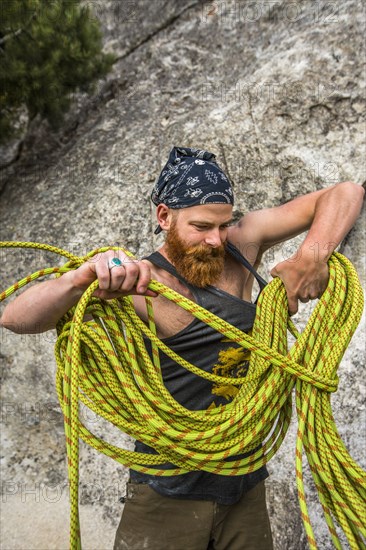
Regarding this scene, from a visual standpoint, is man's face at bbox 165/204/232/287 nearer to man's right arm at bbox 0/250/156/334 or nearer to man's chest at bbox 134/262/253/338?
man's chest at bbox 134/262/253/338

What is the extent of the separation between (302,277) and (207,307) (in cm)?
37

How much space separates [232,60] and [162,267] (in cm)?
268

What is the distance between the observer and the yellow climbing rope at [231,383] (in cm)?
200

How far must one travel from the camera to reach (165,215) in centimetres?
237

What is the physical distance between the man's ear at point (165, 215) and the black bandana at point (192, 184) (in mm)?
20

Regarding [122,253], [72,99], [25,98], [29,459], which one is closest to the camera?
[122,253]

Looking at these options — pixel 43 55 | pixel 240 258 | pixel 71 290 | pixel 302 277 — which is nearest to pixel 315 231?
pixel 302 277

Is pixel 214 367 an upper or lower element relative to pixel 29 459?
upper

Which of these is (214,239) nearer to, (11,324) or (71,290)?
(71,290)

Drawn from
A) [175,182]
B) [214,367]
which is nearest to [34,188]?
[175,182]

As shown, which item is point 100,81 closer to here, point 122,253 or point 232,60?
point 232,60

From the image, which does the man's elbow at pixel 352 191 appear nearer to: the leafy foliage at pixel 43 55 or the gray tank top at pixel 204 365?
the gray tank top at pixel 204 365

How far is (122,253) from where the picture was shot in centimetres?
194

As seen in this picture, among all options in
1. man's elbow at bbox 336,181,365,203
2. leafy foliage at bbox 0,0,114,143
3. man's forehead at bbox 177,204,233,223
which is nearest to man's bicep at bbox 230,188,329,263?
man's elbow at bbox 336,181,365,203
